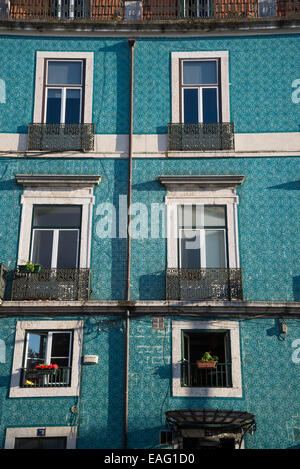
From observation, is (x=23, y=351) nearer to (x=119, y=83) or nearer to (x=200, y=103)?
(x=119, y=83)

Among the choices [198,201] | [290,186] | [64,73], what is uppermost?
[64,73]

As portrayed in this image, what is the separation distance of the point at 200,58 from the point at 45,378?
31.2 feet

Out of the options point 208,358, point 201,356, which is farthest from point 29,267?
point 208,358

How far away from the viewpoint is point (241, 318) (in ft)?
49.6

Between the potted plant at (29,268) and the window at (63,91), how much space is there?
414 centimetres

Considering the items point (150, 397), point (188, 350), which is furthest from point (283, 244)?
point (150, 397)

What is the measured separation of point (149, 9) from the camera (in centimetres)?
1844

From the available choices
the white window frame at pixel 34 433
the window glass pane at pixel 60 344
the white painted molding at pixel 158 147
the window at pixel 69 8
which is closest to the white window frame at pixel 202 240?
the white painted molding at pixel 158 147

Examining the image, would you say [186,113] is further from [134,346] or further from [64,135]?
[134,346]

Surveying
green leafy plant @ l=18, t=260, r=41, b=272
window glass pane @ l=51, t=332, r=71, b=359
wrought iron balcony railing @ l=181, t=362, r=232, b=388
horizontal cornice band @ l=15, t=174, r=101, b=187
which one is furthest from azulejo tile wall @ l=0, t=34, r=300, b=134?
wrought iron balcony railing @ l=181, t=362, r=232, b=388

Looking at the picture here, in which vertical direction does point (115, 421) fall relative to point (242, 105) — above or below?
below

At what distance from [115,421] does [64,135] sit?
749 cm

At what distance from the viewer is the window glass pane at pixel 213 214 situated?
16.2 meters

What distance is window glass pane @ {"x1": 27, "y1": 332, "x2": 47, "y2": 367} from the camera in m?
15.0
